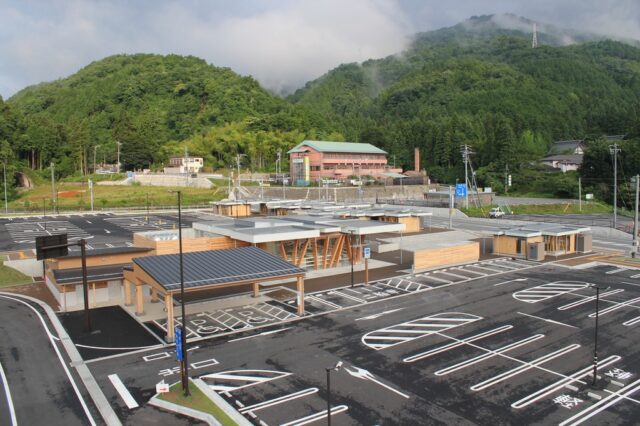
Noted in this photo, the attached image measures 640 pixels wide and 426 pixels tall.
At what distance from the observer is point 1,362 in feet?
53.8

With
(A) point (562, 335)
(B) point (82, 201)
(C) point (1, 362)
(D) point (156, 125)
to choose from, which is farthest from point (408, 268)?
(D) point (156, 125)

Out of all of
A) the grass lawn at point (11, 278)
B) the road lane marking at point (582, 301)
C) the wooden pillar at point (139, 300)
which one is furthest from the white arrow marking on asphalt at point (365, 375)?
the grass lawn at point (11, 278)

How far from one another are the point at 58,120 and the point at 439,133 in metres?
99.7

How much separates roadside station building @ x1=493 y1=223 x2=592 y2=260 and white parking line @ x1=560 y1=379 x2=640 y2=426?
1968cm

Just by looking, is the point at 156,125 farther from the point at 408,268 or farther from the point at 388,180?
the point at 408,268

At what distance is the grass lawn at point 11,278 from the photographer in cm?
2780

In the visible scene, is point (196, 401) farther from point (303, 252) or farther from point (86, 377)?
point (303, 252)

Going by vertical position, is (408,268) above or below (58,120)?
below

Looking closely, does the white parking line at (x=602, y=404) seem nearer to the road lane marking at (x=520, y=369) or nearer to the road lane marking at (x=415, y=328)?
the road lane marking at (x=520, y=369)

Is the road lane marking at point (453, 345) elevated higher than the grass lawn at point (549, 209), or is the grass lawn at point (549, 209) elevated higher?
the grass lawn at point (549, 209)

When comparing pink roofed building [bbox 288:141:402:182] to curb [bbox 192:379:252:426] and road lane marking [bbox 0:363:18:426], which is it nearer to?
road lane marking [bbox 0:363:18:426]

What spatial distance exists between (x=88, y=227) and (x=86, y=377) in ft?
140

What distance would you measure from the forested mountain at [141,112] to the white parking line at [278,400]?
91.8 m

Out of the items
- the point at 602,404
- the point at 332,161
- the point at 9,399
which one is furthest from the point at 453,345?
the point at 332,161
